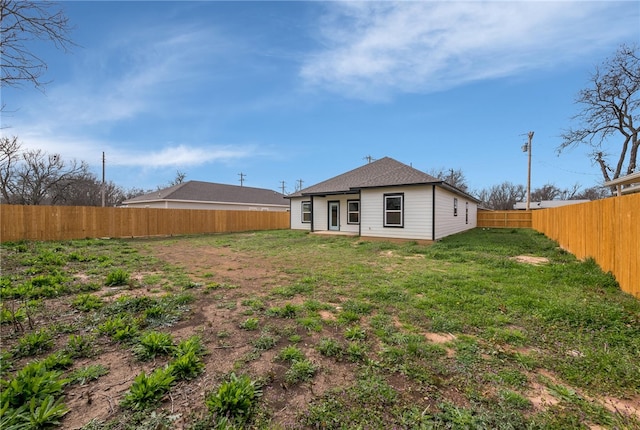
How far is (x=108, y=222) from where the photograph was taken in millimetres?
13898

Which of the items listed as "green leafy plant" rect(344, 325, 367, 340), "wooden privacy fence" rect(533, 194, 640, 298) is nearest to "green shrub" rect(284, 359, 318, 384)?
"green leafy plant" rect(344, 325, 367, 340)

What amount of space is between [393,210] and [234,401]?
11.0 m

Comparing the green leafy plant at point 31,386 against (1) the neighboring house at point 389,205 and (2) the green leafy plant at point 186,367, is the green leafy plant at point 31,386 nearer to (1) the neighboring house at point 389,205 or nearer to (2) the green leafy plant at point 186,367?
(2) the green leafy plant at point 186,367

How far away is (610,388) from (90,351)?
4859 mm

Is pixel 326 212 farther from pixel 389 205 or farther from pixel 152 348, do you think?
pixel 152 348

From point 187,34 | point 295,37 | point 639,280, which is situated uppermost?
point 295,37

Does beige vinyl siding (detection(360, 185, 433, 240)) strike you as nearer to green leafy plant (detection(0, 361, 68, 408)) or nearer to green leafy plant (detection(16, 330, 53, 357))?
green leafy plant (detection(16, 330, 53, 357))

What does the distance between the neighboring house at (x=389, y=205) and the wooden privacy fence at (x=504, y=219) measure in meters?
5.23

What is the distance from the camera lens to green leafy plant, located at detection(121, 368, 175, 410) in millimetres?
1922

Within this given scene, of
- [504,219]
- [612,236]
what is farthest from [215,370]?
[504,219]

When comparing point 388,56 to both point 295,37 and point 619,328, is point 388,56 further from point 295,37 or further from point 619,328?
point 619,328

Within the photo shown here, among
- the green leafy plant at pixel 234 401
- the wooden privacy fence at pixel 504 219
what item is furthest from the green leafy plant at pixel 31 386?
the wooden privacy fence at pixel 504 219

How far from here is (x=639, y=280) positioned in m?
3.98

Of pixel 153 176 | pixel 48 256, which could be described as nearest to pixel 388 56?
pixel 48 256
